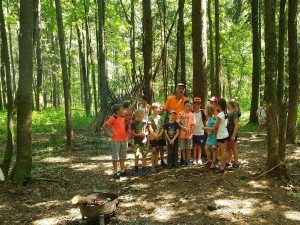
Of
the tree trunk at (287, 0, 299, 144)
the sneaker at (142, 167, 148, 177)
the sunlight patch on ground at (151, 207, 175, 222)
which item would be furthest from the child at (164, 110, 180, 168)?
the tree trunk at (287, 0, 299, 144)

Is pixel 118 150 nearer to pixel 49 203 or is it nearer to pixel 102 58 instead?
pixel 49 203

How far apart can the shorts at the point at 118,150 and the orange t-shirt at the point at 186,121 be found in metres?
1.59

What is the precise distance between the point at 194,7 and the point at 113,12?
1643 centimetres

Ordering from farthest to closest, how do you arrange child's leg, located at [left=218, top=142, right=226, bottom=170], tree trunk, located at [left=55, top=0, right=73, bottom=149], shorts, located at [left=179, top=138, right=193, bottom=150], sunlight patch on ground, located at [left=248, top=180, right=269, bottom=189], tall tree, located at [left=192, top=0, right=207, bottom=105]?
tree trunk, located at [left=55, top=0, right=73, bottom=149] < tall tree, located at [left=192, top=0, right=207, bottom=105] < shorts, located at [left=179, top=138, right=193, bottom=150] < child's leg, located at [left=218, top=142, right=226, bottom=170] < sunlight patch on ground, located at [left=248, top=180, right=269, bottom=189]

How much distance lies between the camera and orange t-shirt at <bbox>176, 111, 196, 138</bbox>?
1003 cm

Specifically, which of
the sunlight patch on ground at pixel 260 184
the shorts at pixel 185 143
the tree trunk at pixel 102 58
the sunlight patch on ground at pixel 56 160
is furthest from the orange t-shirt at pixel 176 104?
the tree trunk at pixel 102 58

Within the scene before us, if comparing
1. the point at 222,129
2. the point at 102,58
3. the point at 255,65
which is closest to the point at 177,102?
the point at 222,129

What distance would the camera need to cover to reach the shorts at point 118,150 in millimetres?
9867

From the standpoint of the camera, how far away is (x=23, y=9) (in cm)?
907

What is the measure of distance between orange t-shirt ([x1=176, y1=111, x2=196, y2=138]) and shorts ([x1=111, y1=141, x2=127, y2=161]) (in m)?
1.59

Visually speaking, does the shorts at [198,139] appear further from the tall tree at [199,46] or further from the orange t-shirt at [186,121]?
the tall tree at [199,46]

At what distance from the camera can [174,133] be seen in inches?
396

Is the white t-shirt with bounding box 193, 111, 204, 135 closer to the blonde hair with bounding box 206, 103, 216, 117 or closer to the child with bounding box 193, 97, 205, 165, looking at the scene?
the child with bounding box 193, 97, 205, 165

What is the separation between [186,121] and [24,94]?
415 cm
